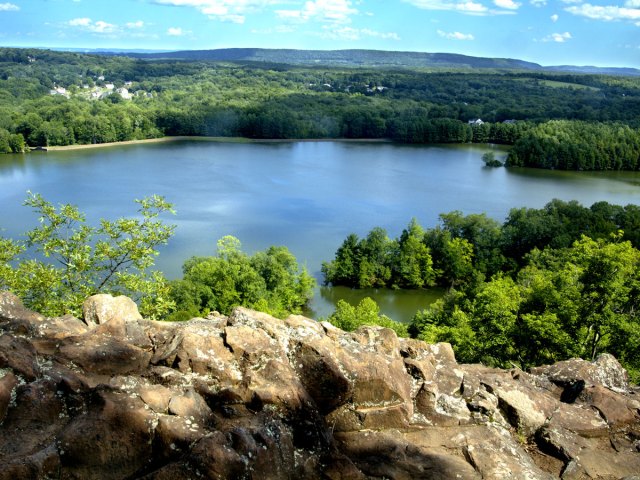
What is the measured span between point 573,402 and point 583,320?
6.42 m

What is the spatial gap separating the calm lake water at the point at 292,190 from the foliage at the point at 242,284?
7.64ft

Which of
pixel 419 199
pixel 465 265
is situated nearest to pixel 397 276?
pixel 465 265

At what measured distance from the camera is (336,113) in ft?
318

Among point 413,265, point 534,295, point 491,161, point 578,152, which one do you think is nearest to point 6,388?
point 534,295

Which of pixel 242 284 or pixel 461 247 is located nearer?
pixel 242 284

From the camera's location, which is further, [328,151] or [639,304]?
[328,151]

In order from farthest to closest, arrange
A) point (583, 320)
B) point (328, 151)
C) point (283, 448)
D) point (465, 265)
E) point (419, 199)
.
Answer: point (328, 151) → point (419, 199) → point (465, 265) → point (583, 320) → point (283, 448)

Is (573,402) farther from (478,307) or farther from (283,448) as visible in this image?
(478,307)

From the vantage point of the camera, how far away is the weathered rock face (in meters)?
6.19

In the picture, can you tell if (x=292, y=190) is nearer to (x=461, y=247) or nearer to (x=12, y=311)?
(x=461, y=247)

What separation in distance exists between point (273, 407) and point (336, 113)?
9274 cm

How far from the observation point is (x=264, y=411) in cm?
692

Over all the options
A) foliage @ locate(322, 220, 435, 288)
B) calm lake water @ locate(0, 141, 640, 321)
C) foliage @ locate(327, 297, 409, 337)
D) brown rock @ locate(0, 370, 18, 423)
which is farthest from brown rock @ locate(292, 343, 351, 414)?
foliage @ locate(322, 220, 435, 288)

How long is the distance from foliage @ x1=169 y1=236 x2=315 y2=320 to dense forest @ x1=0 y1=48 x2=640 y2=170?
48.2m
